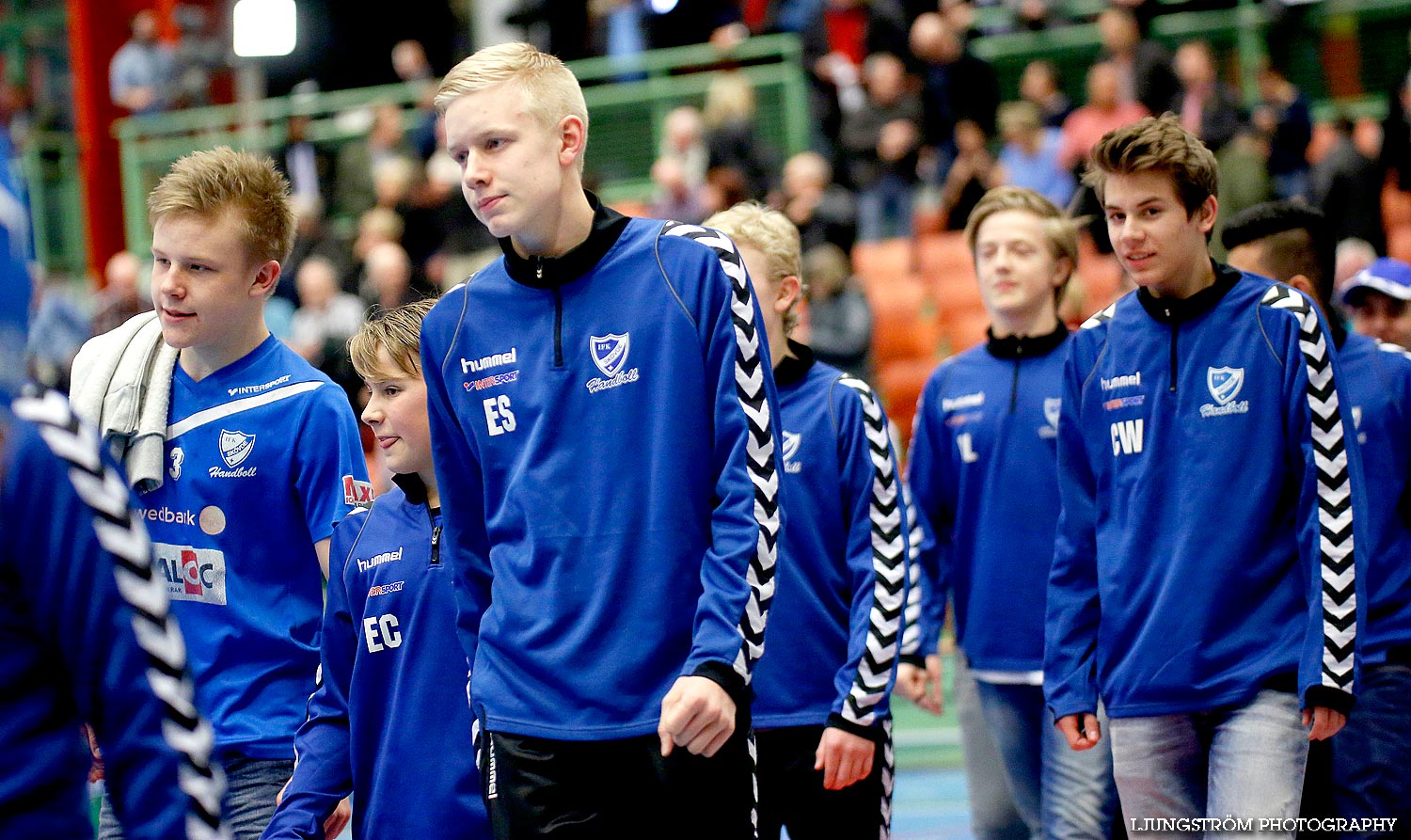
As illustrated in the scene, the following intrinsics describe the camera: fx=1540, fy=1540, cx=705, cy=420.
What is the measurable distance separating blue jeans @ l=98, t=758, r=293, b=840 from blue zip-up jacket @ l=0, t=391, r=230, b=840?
1.61 meters

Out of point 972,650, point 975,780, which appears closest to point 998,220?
point 972,650

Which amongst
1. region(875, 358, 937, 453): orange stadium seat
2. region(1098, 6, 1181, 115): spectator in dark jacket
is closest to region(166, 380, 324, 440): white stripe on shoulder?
region(875, 358, 937, 453): orange stadium seat

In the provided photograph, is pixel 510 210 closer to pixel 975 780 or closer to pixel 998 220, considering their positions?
pixel 998 220

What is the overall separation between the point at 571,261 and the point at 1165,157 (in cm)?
149

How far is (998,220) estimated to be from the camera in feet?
16.4

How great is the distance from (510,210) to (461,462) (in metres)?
0.53

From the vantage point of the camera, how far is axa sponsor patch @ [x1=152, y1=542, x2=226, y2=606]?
11.5 ft

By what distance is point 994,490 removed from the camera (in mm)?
4812

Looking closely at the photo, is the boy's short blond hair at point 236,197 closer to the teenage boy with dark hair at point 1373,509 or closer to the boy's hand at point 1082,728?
the boy's hand at point 1082,728

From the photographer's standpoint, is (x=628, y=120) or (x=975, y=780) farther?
(x=628, y=120)

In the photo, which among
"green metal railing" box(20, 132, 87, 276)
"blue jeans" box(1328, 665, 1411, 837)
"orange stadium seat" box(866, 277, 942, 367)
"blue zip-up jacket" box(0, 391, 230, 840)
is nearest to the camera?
"blue zip-up jacket" box(0, 391, 230, 840)

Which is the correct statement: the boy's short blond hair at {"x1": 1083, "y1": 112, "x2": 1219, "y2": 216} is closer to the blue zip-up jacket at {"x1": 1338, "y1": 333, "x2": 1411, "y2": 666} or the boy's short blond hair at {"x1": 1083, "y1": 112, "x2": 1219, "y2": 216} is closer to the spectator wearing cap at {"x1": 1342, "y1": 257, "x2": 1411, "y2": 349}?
the blue zip-up jacket at {"x1": 1338, "y1": 333, "x2": 1411, "y2": 666}

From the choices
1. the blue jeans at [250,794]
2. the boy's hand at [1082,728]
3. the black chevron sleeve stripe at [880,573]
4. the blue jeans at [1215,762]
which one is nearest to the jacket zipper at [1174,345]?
the blue jeans at [1215,762]

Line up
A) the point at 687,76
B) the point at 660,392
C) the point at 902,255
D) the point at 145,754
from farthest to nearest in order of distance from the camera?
1. the point at 687,76
2. the point at 902,255
3. the point at 660,392
4. the point at 145,754
